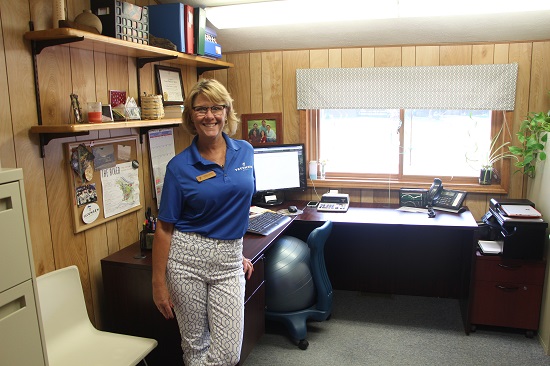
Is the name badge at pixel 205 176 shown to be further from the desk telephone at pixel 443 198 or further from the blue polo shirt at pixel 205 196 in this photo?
the desk telephone at pixel 443 198

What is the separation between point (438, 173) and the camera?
359 cm

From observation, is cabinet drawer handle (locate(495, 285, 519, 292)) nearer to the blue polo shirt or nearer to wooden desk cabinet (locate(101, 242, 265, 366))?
wooden desk cabinet (locate(101, 242, 265, 366))

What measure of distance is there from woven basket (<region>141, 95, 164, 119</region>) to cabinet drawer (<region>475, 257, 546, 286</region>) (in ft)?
7.05

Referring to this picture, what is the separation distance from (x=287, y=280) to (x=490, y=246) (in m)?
1.34

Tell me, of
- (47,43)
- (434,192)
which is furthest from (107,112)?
(434,192)

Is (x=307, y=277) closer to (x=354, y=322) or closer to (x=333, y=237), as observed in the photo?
(x=354, y=322)

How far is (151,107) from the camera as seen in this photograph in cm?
260

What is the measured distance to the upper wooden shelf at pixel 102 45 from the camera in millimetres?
1925

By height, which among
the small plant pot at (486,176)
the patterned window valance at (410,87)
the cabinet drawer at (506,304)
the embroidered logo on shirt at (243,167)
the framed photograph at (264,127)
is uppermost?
Result: the patterned window valance at (410,87)

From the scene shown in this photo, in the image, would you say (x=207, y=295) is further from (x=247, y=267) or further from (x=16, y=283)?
(x=16, y=283)

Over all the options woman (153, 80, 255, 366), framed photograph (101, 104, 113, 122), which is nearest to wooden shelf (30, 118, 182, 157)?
framed photograph (101, 104, 113, 122)

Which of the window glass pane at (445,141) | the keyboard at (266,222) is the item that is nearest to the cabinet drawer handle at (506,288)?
the window glass pane at (445,141)

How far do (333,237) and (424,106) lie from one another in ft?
3.97

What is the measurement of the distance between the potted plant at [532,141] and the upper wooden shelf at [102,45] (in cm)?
215
